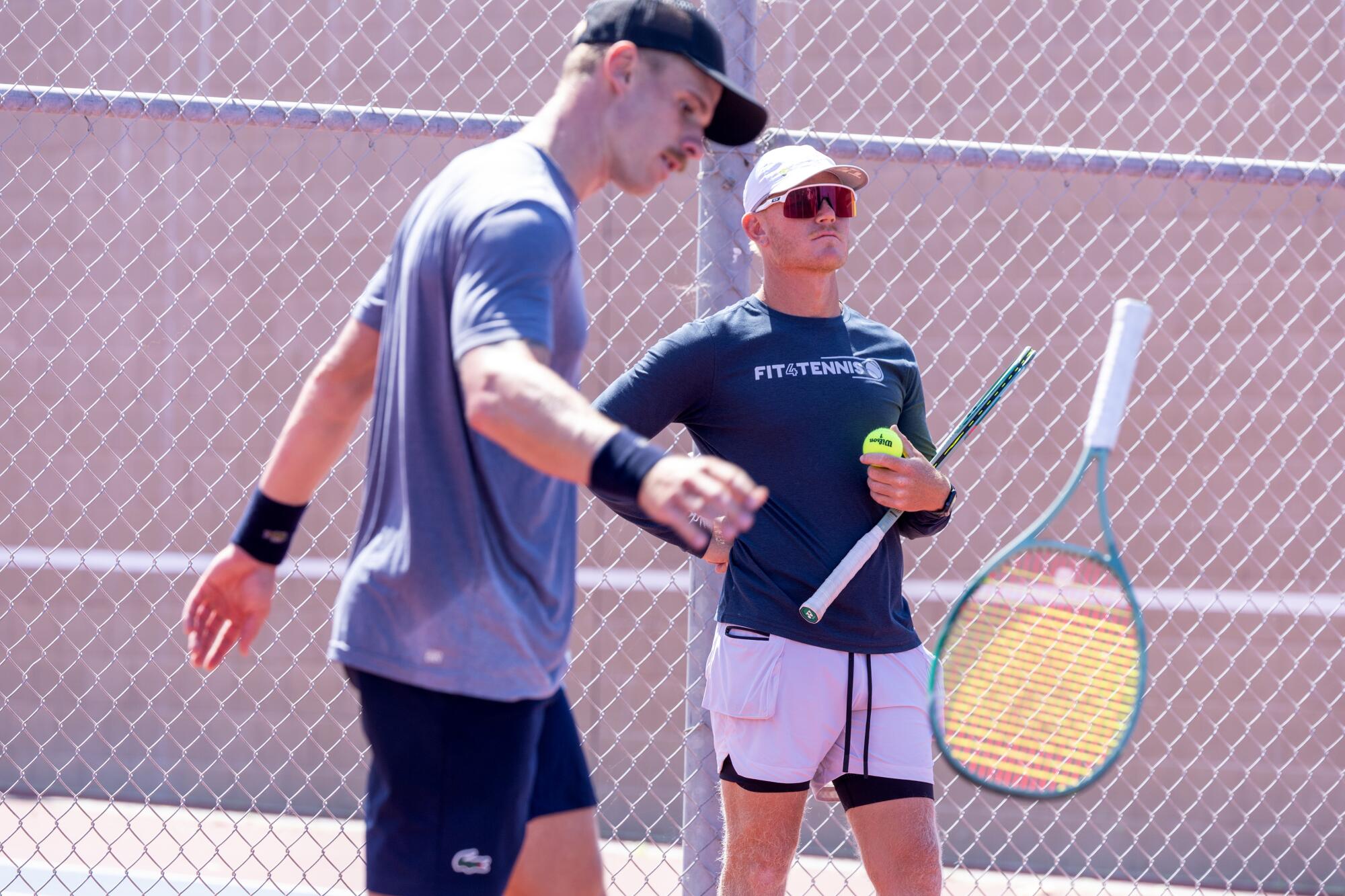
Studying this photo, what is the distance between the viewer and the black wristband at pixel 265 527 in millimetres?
2189

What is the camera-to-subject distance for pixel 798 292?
9.98 feet

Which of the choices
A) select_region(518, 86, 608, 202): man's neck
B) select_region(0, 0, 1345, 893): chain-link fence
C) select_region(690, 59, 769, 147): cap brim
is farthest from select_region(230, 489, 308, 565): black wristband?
select_region(0, 0, 1345, 893): chain-link fence

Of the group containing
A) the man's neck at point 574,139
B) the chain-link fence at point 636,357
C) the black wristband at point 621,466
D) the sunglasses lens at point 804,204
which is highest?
the man's neck at point 574,139

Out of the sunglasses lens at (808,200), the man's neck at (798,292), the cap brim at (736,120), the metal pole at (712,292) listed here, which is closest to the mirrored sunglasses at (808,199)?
the sunglasses lens at (808,200)

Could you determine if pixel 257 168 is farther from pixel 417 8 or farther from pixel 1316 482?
pixel 1316 482

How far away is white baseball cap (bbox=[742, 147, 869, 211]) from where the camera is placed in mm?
2973

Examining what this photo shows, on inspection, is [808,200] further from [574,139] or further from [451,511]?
[451,511]

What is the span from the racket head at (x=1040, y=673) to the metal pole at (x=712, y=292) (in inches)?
25.3

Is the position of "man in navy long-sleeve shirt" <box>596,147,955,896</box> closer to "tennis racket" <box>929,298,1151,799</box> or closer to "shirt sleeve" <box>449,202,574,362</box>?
"tennis racket" <box>929,298,1151,799</box>

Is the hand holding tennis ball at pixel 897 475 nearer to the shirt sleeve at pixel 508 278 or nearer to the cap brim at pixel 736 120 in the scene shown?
the cap brim at pixel 736 120

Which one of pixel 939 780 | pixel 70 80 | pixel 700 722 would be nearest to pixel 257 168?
pixel 70 80

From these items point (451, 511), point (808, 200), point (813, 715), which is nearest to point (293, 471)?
point (451, 511)

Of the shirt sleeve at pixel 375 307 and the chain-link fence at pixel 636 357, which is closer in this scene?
the shirt sleeve at pixel 375 307

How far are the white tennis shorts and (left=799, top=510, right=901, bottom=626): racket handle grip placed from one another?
127 mm
